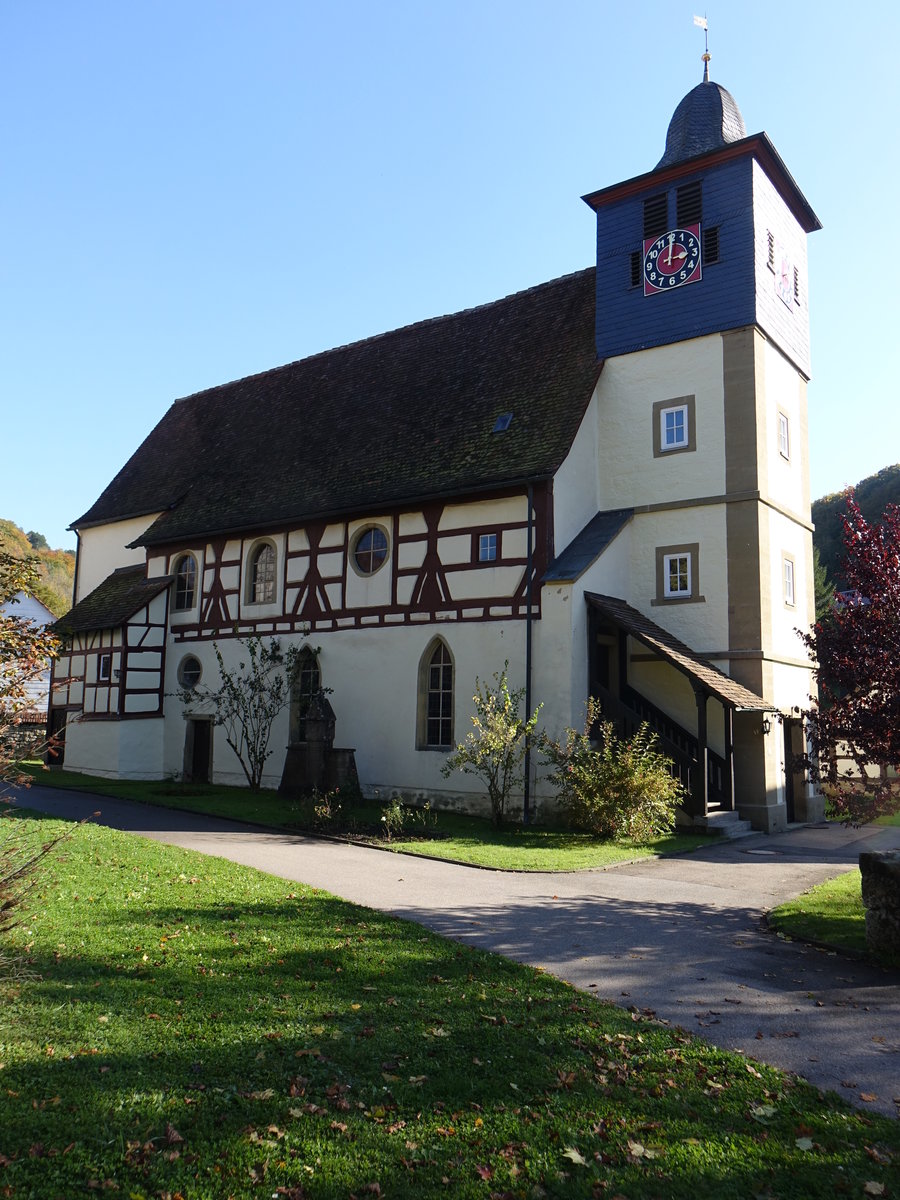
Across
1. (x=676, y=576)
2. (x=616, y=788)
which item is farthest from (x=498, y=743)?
(x=676, y=576)

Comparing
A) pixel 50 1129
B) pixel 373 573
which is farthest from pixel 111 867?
pixel 373 573

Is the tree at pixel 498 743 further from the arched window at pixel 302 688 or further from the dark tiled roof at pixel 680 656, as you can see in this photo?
the arched window at pixel 302 688

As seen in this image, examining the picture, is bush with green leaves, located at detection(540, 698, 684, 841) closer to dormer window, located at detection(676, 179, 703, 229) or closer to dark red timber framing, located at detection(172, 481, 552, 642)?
dark red timber framing, located at detection(172, 481, 552, 642)

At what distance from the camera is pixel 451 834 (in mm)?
16719

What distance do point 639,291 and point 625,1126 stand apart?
20127 mm

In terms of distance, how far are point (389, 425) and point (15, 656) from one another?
647 inches

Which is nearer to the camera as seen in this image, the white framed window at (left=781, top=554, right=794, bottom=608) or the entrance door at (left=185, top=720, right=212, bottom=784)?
the white framed window at (left=781, top=554, right=794, bottom=608)

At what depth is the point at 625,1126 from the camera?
473 centimetres

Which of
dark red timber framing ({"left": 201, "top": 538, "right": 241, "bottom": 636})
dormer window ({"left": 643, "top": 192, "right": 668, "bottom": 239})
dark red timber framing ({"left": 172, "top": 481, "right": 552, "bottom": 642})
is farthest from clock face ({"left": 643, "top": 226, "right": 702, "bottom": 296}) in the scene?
dark red timber framing ({"left": 201, "top": 538, "right": 241, "bottom": 636})

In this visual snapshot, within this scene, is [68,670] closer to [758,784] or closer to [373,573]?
[373,573]

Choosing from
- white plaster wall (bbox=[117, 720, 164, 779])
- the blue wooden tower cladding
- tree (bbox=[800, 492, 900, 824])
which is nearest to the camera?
tree (bbox=[800, 492, 900, 824])

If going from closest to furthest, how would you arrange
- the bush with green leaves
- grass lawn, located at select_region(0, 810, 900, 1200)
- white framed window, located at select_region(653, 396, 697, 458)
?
1. grass lawn, located at select_region(0, 810, 900, 1200)
2. the bush with green leaves
3. white framed window, located at select_region(653, 396, 697, 458)

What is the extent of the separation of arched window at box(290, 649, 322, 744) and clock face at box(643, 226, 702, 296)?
11940mm

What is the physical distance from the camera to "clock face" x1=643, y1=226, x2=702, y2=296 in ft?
69.7
